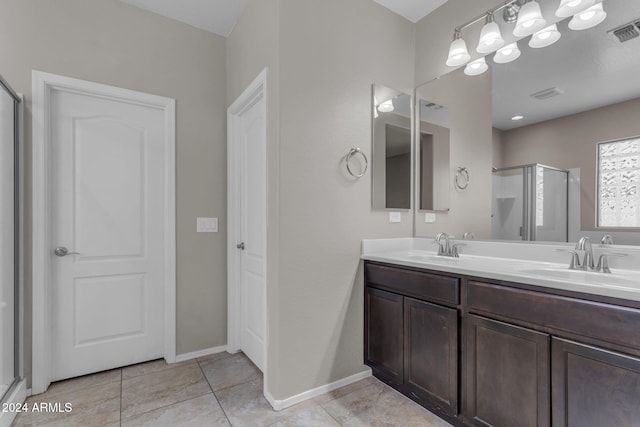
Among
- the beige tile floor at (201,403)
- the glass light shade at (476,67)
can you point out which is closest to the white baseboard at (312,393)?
the beige tile floor at (201,403)

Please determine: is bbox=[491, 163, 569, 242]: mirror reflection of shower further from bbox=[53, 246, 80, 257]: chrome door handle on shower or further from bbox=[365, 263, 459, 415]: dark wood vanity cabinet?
bbox=[53, 246, 80, 257]: chrome door handle on shower

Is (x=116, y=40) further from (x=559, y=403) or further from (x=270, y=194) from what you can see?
(x=559, y=403)

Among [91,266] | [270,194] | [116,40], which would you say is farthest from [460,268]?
[116,40]

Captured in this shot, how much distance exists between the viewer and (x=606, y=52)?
159cm

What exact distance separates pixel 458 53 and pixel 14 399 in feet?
11.3

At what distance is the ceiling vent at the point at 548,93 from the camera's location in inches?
69.2

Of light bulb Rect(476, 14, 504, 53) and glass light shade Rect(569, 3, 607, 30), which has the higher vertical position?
light bulb Rect(476, 14, 504, 53)

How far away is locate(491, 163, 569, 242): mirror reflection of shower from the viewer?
5.65 ft

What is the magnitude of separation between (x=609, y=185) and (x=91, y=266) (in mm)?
3214

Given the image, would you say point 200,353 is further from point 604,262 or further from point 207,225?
point 604,262

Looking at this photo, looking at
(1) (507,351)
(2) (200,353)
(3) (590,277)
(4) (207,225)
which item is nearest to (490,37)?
(3) (590,277)

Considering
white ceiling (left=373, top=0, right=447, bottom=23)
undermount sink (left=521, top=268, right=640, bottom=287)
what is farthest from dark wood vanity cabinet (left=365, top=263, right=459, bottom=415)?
white ceiling (left=373, top=0, right=447, bottom=23)

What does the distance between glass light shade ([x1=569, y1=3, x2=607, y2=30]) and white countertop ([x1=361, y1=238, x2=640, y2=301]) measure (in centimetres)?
116

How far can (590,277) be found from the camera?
4.24 ft
